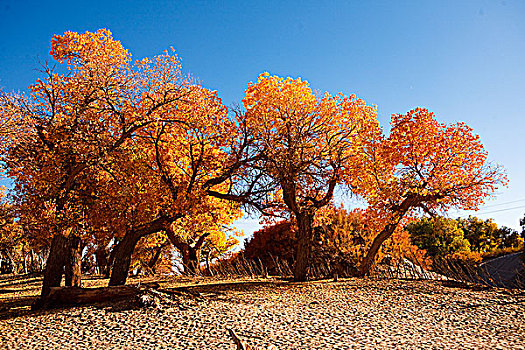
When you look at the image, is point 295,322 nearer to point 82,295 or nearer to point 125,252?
point 82,295

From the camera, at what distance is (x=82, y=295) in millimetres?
9969

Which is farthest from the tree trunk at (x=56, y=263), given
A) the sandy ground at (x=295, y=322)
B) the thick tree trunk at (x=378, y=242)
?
the thick tree trunk at (x=378, y=242)

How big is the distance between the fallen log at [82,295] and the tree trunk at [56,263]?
2.16 feet

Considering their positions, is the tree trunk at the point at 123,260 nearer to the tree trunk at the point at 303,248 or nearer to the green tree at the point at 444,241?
the tree trunk at the point at 303,248

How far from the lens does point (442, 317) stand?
842 centimetres

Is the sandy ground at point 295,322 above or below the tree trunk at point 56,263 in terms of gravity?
below

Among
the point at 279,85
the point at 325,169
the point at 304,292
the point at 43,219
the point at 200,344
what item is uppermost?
the point at 279,85

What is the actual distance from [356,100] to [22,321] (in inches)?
498

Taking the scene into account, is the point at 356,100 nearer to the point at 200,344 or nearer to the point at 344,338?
the point at 344,338

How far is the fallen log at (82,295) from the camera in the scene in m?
9.92

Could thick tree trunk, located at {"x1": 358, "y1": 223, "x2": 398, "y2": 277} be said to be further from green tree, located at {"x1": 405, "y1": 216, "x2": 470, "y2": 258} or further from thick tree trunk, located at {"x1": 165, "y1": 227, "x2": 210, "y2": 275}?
green tree, located at {"x1": 405, "y1": 216, "x2": 470, "y2": 258}

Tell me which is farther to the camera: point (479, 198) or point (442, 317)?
point (479, 198)

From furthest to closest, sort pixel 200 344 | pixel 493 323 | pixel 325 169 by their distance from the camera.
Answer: pixel 325 169, pixel 493 323, pixel 200 344

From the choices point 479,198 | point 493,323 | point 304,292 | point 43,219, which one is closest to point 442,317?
point 493,323
